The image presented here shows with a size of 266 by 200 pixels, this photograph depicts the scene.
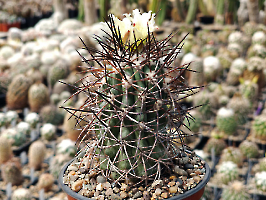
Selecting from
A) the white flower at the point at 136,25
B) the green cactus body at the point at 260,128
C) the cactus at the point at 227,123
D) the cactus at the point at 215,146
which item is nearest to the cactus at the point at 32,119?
the cactus at the point at 215,146

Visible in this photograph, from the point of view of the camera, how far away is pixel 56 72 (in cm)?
468

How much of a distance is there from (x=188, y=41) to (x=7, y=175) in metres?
4.34

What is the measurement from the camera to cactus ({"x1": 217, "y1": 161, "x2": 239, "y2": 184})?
2986mm

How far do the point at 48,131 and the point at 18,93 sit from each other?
35.1 inches

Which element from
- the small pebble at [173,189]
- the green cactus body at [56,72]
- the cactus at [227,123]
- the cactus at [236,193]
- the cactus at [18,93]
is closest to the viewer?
the small pebble at [173,189]

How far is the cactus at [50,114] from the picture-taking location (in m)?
4.04

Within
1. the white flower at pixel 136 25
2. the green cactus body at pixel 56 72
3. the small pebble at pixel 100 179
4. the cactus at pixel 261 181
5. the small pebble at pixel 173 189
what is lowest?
the cactus at pixel 261 181

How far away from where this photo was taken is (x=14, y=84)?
14.3 feet

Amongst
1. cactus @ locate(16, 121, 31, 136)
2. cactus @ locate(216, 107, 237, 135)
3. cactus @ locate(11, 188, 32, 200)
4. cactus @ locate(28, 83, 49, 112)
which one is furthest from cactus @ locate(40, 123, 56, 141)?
cactus @ locate(216, 107, 237, 135)

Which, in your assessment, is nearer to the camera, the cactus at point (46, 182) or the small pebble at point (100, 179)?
the small pebble at point (100, 179)

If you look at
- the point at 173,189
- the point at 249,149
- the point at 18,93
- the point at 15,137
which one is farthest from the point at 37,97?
the point at 173,189

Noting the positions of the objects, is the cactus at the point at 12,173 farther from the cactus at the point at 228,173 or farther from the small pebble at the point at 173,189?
the small pebble at the point at 173,189

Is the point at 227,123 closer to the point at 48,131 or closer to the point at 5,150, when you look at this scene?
the point at 48,131

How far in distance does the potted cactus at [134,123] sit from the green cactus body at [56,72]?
11.7 ft
